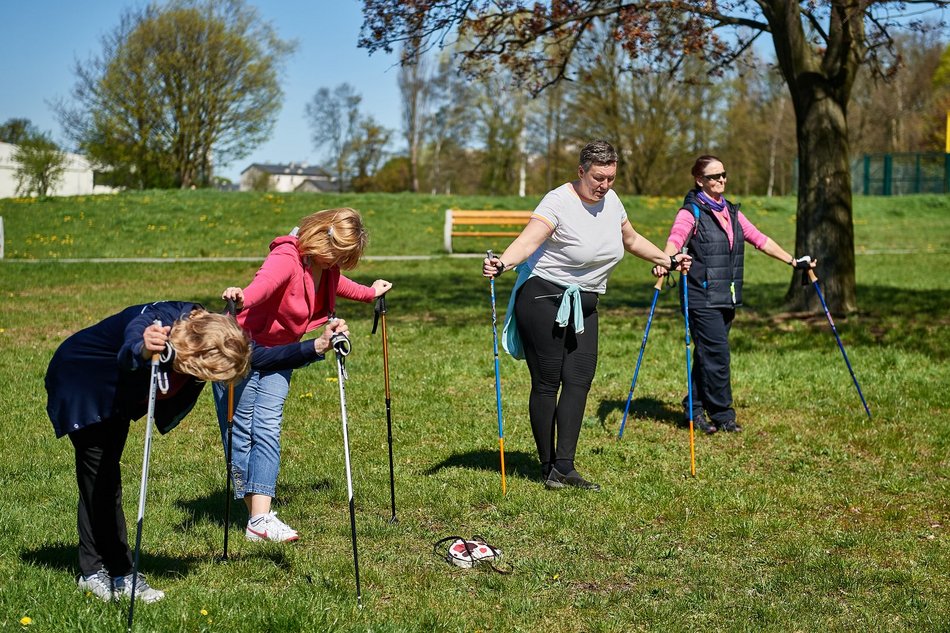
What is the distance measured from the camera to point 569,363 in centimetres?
676

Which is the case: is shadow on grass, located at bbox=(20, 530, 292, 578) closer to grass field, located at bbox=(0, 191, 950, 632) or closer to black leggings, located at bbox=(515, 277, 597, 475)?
grass field, located at bbox=(0, 191, 950, 632)

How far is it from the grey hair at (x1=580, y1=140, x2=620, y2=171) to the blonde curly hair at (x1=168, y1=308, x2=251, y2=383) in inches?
116

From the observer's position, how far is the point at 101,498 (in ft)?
15.1

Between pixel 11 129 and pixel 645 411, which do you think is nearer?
pixel 645 411

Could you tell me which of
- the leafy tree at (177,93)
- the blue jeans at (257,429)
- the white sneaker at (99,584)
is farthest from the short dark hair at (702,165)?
the leafy tree at (177,93)

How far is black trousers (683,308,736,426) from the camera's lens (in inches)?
331

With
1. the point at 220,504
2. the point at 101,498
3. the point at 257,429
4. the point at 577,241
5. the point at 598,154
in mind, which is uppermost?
the point at 598,154

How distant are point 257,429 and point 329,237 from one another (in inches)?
43.5

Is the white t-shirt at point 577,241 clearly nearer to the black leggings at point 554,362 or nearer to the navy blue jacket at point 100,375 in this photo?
the black leggings at point 554,362

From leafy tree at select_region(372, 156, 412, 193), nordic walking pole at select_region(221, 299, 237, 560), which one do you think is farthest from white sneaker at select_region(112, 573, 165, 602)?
leafy tree at select_region(372, 156, 412, 193)

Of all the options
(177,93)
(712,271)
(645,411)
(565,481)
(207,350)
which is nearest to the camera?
(207,350)

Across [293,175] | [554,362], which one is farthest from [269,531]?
[293,175]

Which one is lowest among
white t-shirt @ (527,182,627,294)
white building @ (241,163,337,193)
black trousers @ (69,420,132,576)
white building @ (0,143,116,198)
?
black trousers @ (69,420,132,576)

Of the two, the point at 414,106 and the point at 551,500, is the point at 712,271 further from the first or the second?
the point at 414,106
